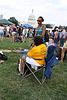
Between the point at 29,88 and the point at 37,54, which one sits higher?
the point at 37,54

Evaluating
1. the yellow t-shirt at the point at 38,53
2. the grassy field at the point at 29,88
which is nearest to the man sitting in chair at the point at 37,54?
the yellow t-shirt at the point at 38,53

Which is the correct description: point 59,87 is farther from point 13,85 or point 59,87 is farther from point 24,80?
point 13,85

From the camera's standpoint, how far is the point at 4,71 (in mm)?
4309

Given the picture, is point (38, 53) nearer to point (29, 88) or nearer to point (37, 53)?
point (37, 53)

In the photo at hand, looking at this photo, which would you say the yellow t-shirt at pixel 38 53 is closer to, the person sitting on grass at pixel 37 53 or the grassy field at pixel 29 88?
the person sitting on grass at pixel 37 53

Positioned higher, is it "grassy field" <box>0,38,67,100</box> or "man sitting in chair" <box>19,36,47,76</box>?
"man sitting in chair" <box>19,36,47,76</box>

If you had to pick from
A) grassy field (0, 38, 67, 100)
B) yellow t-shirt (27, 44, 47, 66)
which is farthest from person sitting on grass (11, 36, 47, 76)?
grassy field (0, 38, 67, 100)

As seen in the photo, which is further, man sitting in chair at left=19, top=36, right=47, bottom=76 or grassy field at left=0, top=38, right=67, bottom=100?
man sitting in chair at left=19, top=36, right=47, bottom=76

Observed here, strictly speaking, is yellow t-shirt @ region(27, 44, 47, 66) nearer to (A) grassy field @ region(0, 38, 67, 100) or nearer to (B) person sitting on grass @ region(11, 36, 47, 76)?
(B) person sitting on grass @ region(11, 36, 47, 76)

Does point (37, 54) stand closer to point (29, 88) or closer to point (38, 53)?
point (38, 53)

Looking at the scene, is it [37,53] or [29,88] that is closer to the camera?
[29,88]

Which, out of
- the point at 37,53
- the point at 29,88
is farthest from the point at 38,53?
the point at 29,88

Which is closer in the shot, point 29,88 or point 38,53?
point 29,88

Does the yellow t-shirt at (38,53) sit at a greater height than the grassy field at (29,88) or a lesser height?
greater
